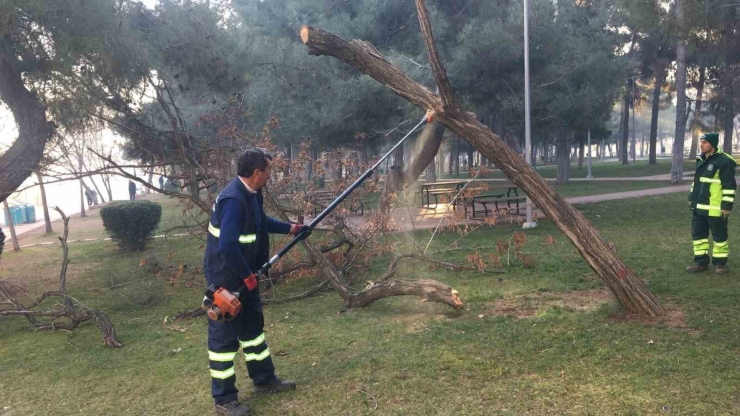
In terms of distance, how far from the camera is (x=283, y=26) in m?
17.8

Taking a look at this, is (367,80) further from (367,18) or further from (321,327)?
(321,327)

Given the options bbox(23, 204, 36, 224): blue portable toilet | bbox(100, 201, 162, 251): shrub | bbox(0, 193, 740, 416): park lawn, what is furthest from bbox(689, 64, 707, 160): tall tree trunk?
bbox(23, 204, 36, 224): blue portable toilet

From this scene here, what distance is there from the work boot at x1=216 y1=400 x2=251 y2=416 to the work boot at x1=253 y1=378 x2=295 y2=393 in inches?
13.5

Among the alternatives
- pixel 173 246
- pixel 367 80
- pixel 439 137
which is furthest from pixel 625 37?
pixel 173 246

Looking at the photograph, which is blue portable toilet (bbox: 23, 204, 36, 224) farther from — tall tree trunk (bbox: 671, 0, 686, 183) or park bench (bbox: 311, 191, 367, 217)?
tall tree trunk (bbox: 671, 0, 686, 183)

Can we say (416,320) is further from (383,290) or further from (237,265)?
(237,265)

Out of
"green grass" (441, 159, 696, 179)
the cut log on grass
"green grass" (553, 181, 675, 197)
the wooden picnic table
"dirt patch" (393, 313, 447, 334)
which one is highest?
the wooden picnic table

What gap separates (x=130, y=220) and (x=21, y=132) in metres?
4.24

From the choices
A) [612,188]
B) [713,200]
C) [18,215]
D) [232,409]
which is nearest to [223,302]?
[232,409]

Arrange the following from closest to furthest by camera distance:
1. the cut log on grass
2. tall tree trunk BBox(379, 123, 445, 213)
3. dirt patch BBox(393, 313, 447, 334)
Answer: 1. dirt patch BBox(393, 313, 447, 334)
2. the cut log on grass
3. tall tree trunk BBox(379, 123, 445, 213)

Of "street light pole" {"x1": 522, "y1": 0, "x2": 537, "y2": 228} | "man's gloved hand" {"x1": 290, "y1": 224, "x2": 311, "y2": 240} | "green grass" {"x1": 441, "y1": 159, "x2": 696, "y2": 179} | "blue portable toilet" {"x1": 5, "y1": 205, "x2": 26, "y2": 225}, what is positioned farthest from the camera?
"green grass" {"x1": 441, "y1": 159, "x2": 696, "y2": 179}

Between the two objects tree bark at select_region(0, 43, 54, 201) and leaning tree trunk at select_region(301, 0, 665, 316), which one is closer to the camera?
leaning tree trunk at select_region(301, 0, 665, 316)

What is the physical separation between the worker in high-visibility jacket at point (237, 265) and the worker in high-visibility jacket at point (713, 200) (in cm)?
527

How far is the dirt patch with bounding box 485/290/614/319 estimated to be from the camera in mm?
5633
